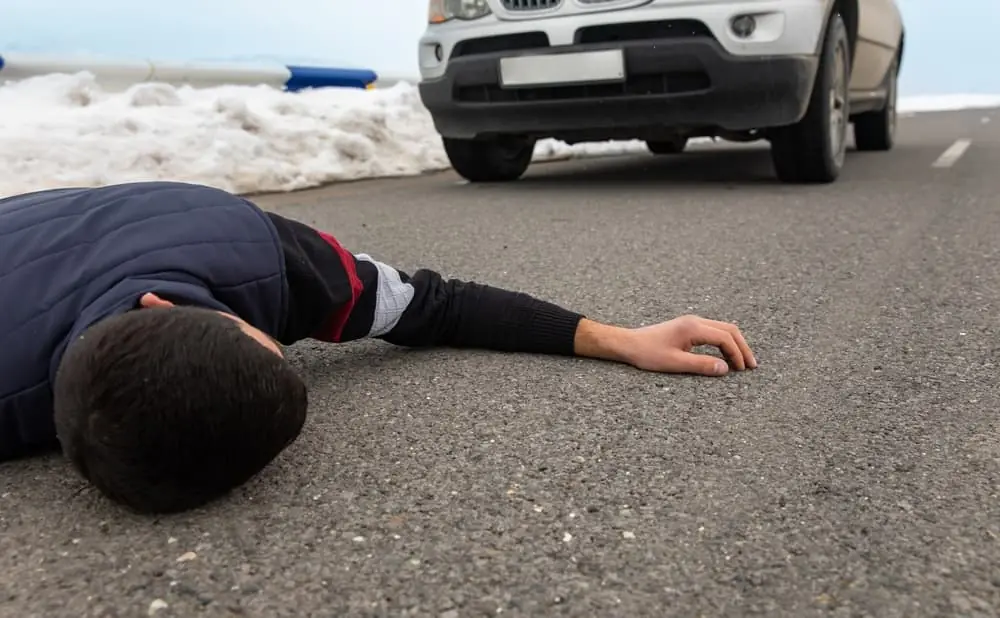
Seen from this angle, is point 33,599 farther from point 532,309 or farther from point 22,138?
point 22,138

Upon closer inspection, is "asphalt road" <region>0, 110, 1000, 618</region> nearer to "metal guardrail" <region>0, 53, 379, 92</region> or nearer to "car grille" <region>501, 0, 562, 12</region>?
"car grille" <region>501, 0, 562, 12</region>

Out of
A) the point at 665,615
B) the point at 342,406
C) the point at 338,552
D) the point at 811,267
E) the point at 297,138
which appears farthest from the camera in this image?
the point at 297,138

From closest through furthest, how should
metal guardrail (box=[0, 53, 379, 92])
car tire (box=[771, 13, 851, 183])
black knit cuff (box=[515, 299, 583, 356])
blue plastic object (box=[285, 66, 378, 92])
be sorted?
1. black knit cuff (box=[515, 299, 583, 356])
2. car tire (box=[771, 13, 851, 183])
3. metal guardrail (box=[0, 53, 379, 92])
4. blue plastic object (box=[285, 66, 378, 92])

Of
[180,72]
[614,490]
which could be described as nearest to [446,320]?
[614,490]

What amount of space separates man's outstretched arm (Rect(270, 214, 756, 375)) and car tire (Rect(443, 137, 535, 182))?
317 cm

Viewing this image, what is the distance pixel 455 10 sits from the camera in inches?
179

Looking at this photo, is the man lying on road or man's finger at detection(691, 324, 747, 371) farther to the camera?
man's finger at detection(691, 324, 747, 371)

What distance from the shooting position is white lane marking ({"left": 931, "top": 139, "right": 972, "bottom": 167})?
5.55m

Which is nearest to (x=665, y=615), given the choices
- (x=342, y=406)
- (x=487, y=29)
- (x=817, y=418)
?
(x=817, y=418)

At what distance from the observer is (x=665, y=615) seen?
1.01 metres

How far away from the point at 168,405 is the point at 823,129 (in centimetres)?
379

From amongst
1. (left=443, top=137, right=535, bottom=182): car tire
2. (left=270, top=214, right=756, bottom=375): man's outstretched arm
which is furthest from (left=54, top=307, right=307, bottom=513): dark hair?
(left=443, top=137, right=535, bottom=182): car tire

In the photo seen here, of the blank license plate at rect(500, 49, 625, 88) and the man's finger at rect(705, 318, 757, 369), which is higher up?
the blank license plate at rect(500, 49, 625, 88)

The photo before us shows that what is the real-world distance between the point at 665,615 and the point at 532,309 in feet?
3.11
